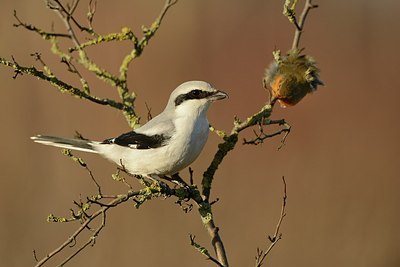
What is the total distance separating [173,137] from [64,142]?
44cm

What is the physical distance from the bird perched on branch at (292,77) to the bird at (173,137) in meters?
0.48

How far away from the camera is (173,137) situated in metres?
2.50

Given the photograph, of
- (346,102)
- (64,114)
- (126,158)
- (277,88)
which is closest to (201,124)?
(126,158)

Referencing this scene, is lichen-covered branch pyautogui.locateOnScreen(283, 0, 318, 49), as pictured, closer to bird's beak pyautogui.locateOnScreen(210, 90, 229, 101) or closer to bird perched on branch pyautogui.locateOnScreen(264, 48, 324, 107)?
bird perched on branch pyautogui.locateOnScreen(264, 48, 324, 107)

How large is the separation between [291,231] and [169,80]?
176 cm

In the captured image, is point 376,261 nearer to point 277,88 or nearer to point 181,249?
point 181,249

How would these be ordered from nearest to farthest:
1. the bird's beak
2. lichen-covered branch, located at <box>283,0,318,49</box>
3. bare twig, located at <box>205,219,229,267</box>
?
lichen-covered branch, located at <box>283,0,318,49</box>
bare twig, located at <box>205,219,229,267</box>
the bird's beak

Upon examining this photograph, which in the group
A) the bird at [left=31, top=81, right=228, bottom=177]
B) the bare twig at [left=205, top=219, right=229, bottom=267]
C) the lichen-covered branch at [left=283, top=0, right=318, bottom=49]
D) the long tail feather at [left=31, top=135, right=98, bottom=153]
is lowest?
the bare twig at [left=205, top=219, right=229, bottom=267]

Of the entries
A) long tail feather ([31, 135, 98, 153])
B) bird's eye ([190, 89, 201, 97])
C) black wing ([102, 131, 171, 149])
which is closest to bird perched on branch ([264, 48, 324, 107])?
bird's eye ([190, 89, 201, 97])

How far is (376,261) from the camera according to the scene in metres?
4.72

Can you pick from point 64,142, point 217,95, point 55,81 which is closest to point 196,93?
point 217,95

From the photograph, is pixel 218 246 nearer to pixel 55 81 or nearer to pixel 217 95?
pixel 55 81

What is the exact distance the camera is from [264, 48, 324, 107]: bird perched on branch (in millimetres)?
1901

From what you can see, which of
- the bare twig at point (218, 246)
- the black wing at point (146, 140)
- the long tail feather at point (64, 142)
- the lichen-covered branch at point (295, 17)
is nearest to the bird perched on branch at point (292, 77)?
the lichen-covered branch at point (295, 17)
